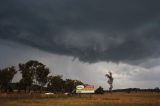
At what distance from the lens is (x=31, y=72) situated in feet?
507

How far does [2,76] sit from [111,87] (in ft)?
181

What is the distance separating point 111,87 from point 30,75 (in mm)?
42170

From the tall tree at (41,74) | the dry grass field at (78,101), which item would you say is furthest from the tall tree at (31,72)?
the dry grass field at (78,101)

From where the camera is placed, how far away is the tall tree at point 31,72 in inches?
5974

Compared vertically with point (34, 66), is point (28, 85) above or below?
below

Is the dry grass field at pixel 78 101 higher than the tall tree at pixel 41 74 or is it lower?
lower

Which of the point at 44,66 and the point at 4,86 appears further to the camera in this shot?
the point at 44,66

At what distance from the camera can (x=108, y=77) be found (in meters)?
163

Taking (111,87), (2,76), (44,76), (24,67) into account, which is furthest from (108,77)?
(2,76)

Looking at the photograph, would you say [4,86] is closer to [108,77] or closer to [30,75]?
[30,75]

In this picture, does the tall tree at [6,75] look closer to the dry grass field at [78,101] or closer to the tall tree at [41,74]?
the tall tree at [41,74]

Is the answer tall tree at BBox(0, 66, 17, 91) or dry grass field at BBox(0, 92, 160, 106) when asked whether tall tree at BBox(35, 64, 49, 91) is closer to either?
tall tree at BBox(0, 66, 17, 91)

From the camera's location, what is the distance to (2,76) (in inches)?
5817

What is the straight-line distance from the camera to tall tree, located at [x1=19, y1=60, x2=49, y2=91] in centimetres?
15175
